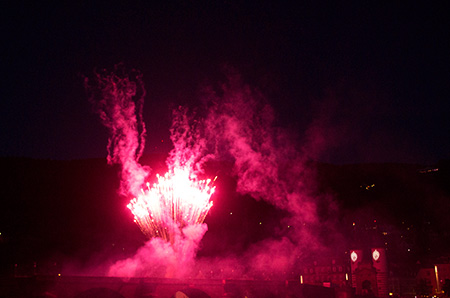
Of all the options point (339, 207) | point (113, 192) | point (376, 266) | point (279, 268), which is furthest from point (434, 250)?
point (113, 192)

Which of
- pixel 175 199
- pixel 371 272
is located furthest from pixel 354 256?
pixel 175 199

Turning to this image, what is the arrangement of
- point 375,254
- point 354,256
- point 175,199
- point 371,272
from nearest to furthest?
point 175,199, point 371,272, point 375,254, point 354,256

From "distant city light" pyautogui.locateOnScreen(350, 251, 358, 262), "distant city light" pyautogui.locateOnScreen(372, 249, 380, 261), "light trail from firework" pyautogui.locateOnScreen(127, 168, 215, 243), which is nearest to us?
"light trail from firework" pyautogui.locateOnScreen(127, 168, 215, 243)

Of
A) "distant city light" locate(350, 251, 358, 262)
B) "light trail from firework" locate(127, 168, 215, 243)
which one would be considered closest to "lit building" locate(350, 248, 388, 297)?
"distant city light" locate(350, 251, 358, 262)

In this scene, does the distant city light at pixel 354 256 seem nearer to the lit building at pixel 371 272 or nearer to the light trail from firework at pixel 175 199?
the lit building at pixel 371 272

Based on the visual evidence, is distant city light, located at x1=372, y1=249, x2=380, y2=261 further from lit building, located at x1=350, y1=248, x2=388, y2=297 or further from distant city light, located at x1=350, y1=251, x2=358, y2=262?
distant city light, located at x1=350, y1=251, x2=358, y2=262

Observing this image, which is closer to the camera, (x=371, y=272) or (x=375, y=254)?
(x=371, y=272)

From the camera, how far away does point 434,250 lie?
55531mm

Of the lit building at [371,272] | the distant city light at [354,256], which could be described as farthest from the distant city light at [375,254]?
the distant city light at [354,256]

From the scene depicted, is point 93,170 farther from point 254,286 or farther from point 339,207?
point 254,286

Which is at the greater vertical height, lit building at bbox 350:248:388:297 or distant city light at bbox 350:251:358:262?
distant city light at bbox 350:251:358:262

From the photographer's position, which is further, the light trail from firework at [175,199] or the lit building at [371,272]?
the lit building at [371,272]

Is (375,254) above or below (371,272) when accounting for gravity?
above

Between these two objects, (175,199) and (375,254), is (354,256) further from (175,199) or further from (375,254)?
(175,199)
